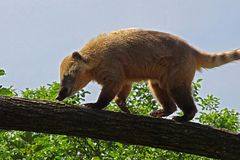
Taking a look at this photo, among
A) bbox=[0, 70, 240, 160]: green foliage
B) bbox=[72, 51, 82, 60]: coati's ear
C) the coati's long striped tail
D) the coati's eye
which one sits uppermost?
bbox=[72, 51, 82, 60]: coati's ear

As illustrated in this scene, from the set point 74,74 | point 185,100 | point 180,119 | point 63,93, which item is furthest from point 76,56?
point 180,119

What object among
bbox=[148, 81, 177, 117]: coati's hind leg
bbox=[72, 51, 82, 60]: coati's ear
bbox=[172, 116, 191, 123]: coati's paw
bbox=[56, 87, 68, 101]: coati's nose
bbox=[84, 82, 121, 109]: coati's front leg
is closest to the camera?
bbox=[172, 116, 191, 123]: coati's paw

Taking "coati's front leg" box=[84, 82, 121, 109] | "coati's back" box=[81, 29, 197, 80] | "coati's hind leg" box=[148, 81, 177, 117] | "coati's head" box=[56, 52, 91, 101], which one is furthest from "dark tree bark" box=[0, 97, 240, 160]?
"coati's head" box=[56, 52, 91, 101]

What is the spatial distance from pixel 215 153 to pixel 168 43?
192 cm

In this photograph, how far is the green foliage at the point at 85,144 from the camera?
305 inches

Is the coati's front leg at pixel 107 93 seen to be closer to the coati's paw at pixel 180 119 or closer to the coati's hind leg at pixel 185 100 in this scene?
the coati's hind leg at pixel 185 100

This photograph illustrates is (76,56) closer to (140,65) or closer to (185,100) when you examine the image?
(140,65)

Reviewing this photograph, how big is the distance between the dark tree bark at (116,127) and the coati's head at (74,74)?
1505 mm

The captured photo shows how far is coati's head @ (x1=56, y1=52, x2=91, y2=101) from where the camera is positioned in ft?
22.7

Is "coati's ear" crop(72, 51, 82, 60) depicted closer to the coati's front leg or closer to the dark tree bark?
the coati's front leg

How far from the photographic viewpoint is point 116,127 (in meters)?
5.38

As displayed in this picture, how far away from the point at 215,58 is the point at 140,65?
3.83 feet

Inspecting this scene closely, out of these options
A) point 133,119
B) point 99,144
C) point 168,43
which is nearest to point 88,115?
point 133,119

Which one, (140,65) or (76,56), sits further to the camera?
(76,56)
